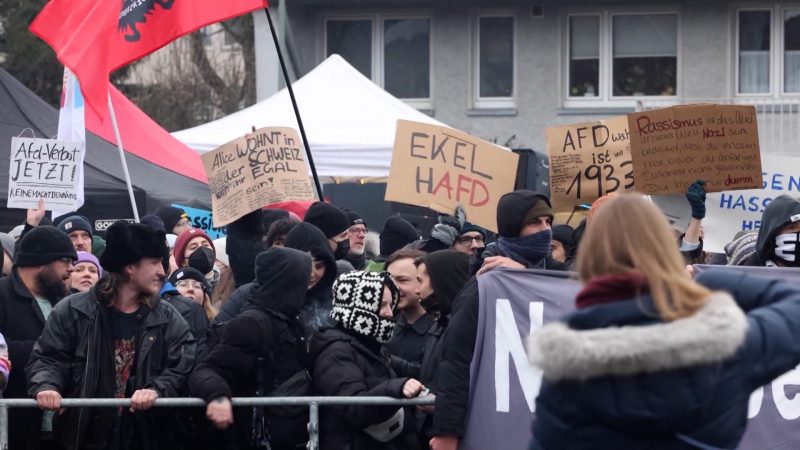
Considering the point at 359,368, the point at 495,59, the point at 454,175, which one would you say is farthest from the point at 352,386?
the point at 495,59

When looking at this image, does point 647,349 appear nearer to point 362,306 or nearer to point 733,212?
point 362,306

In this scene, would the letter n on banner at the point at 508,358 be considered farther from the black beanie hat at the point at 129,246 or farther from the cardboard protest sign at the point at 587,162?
the cardboard protest sign at the point at 587,162

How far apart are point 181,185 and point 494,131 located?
8982mm

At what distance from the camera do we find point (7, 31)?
30.0 m

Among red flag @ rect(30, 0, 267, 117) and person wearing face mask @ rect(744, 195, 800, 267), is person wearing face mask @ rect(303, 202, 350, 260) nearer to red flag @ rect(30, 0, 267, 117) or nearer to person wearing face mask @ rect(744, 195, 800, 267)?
red flag @ rect(30, 0, 267, 117)

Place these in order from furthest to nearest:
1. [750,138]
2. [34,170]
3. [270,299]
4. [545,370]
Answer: [34,170] < [750,138] < [270,299] < [545,370]

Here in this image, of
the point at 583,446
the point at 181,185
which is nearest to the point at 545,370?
the point at 583,446

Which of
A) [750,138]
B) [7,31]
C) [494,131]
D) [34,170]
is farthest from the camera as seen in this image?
[7,31]

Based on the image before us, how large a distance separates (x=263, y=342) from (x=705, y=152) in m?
3.12

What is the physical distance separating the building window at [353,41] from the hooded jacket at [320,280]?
15.8 m

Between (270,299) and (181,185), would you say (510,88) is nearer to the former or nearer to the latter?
(181,185)

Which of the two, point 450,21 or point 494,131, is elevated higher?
point 450,21

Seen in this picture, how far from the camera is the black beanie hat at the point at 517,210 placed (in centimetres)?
592

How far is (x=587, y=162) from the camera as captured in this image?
8.70 meters
